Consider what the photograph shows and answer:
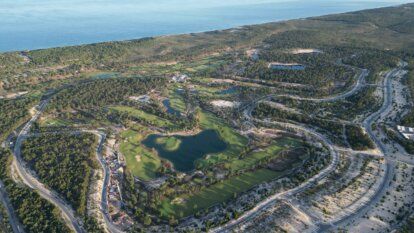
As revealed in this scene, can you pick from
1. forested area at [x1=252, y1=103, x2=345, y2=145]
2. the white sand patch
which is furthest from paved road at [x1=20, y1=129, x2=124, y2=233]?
forested area at [x1=252, y1=103, x2=345, y2=145]

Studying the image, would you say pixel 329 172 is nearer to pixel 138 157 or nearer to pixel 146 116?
pixel 138 157

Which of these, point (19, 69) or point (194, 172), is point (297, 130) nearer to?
point (194, 172)

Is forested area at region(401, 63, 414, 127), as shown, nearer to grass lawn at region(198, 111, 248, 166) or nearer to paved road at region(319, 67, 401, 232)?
paved road at region(319, 67, 401, 232)

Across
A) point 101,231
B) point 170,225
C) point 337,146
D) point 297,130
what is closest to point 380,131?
point 337,146

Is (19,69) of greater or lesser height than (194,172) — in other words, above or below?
above

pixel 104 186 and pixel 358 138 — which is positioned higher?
pixel 358 138

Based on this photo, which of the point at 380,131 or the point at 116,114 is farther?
the point at 116,114

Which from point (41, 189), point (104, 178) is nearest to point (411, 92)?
point (104, 178)

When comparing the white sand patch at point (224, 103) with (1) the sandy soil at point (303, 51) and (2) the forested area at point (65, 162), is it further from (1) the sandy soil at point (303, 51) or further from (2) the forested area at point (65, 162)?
(1) the sandy soil at point (303, 51)
